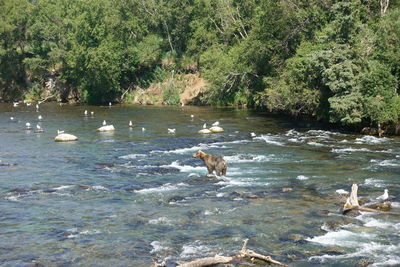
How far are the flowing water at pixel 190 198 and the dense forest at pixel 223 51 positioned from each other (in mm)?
5103

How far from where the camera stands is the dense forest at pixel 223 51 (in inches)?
1757

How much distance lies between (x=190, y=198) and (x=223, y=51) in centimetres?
5359

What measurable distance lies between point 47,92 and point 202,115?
42.0 m

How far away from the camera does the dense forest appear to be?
44625 millimetres

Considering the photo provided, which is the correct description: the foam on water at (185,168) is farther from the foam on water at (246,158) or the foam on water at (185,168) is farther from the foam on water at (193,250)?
the foam on water at (193,250)

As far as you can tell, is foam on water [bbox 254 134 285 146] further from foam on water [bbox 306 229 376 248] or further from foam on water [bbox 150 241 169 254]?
foam on water [bbox 150 241 169 254]

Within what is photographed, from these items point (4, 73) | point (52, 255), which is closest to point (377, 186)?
point (52, 255)

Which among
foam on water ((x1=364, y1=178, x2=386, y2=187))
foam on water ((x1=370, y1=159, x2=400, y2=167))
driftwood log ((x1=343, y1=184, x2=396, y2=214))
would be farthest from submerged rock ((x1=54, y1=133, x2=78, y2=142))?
driftwood log ((x1=343, y1=184, x2=396, y2=214))

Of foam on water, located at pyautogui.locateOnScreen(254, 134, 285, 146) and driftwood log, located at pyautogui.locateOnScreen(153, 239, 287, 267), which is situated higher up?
foam on water, located at pyautogui.locateOnScreen(254, 134, 285, 146)

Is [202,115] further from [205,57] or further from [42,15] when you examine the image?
[42,15]

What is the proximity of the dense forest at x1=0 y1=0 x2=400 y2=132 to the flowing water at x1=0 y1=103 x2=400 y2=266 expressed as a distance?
5.10m

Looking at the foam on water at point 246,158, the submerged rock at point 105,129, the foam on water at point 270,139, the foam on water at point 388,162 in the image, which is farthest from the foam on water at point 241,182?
the submerged rock at point 105,129

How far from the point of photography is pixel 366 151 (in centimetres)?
3722

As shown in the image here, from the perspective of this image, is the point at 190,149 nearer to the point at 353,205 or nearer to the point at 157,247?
the point at 353,205
